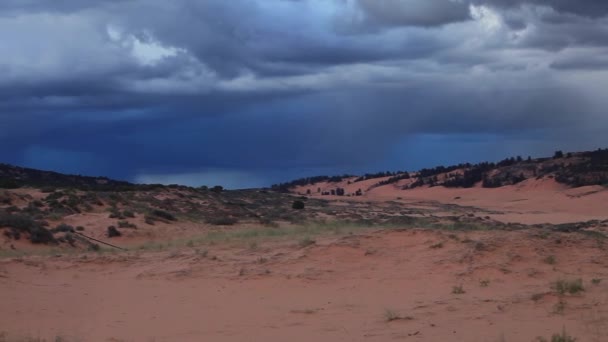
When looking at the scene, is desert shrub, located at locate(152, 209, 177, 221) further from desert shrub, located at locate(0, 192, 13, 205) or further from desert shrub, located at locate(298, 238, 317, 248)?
desert shrub, located at locate(298, 238, 317, 248)

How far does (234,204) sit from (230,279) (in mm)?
33609

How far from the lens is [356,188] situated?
9325 cm

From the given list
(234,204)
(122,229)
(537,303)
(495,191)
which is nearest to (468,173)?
(495,191)

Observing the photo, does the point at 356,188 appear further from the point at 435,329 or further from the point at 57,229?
the point at 435,329

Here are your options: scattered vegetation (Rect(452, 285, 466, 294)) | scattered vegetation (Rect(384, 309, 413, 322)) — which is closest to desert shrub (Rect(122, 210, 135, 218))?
scattered vegetation (Rect(452, 285, 466, 294))

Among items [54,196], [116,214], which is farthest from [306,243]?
[54,196]

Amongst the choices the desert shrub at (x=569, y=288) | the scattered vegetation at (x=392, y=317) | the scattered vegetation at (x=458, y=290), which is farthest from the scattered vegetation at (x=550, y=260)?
the scattered vegetation at (x=392, y=317)

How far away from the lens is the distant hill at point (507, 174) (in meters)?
65.5

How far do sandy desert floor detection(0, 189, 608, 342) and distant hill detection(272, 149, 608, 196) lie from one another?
1800 inches

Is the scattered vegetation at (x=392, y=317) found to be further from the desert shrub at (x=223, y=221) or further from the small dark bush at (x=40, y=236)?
the desert shrub at (x=223, y=221)

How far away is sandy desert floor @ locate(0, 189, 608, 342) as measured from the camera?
11.2 m

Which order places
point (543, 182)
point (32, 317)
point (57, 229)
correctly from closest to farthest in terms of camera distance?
point (32, 317)
point (57, 229)
point (543, 182)

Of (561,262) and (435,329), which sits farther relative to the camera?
(561,262)

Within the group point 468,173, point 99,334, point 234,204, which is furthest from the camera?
point 468,173
